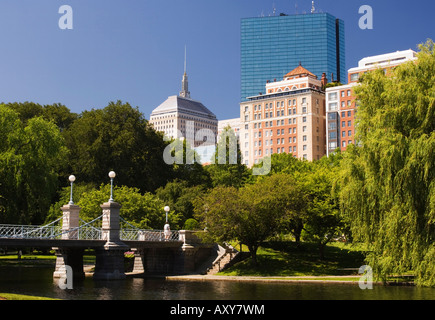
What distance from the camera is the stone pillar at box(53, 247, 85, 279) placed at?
4772 centimetres

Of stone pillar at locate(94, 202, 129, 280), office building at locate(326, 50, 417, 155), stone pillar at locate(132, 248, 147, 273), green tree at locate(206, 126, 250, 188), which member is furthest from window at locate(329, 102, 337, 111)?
stone pillar at locate(94, 202, 129, 280)

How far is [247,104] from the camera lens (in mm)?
156125

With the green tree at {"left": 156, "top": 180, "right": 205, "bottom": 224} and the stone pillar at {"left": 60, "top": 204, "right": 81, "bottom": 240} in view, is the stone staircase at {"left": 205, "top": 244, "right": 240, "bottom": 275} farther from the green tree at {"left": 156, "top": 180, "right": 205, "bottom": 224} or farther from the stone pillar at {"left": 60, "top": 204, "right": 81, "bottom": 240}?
the green tree at {"left": 156, "top": 180, "right": 205, "bottom": 224}

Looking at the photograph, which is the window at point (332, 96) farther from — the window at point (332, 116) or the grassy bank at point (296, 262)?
the grassy bank at point (296, 262)

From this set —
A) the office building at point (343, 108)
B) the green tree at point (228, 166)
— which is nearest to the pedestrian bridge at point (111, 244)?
the green tree at point (228, 166)

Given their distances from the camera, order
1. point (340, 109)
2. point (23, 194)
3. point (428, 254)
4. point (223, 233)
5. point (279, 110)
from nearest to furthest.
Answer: point (428, 254) → point (223, 233) → point (23, 194) → point (340, 109) → point (279, 110)

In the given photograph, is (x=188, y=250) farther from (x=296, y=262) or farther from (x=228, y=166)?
(x=228, y=166)

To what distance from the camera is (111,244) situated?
46125mm

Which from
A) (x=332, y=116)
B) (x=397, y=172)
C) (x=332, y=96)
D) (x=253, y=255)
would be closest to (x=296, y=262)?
(x=253, y=255)

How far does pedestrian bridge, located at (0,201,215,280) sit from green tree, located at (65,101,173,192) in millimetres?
18294

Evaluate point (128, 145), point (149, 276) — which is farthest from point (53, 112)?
point (149, 276)
